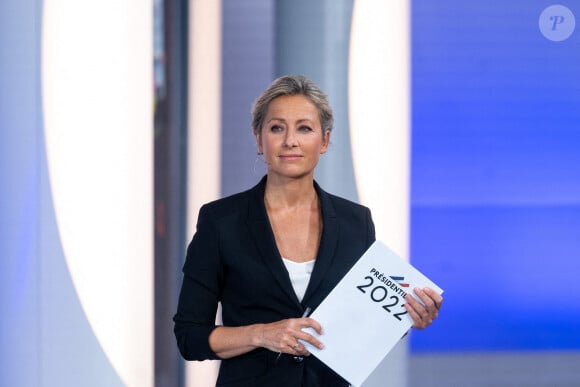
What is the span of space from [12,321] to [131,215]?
53cm

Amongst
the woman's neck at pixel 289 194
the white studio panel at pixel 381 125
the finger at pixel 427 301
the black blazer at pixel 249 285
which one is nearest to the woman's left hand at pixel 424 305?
the finger at pixel 427 301

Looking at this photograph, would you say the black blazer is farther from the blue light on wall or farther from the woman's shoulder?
the blue light on wall

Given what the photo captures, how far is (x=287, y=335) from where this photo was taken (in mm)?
1287

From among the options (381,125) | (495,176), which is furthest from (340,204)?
(495,176)

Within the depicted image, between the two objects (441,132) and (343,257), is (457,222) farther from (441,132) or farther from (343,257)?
(343,257)

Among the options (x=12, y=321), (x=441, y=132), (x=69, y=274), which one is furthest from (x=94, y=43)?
(x=441, y=132)

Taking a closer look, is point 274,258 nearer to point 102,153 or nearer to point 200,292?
point 200,292

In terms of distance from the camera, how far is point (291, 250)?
1.40 m

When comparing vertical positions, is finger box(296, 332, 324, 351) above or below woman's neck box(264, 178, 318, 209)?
below

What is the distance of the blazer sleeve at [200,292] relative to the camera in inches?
54.2

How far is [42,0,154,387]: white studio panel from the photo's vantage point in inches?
114

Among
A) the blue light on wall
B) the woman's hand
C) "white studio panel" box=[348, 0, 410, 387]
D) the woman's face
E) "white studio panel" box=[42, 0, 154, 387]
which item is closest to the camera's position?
the woman's hand

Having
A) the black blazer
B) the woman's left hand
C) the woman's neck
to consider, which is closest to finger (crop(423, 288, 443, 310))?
the woman's left hand

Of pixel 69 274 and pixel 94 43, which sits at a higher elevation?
pixel 94 43
